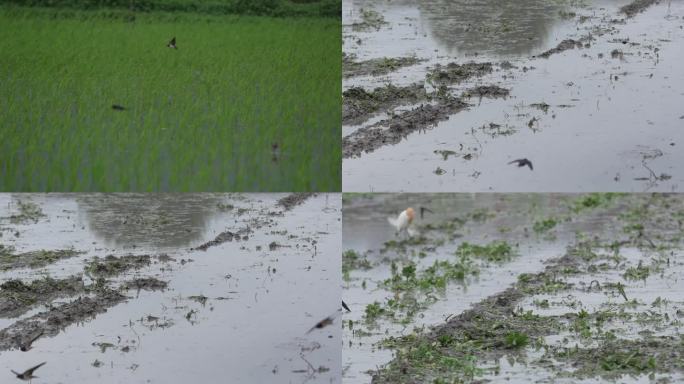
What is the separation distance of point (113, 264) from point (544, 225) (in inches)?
129

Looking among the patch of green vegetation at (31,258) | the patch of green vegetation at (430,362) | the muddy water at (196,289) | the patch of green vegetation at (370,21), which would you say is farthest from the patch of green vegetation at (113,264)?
the patch of green vegetation at (370,21)

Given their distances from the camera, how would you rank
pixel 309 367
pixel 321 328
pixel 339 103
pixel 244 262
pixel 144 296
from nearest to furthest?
1. pixel 309 367
2. pixel 321 328
3. pixel 144 296
4. pixel 244 262
5. pixel 339 103

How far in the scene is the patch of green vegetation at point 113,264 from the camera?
7637 millimetres

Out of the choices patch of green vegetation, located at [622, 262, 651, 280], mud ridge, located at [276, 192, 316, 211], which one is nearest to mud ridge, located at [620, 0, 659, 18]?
patch of green vegetation, located at [622, 262, 651, 280]

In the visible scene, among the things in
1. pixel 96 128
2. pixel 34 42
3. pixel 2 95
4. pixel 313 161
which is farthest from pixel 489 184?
pixel 34 42

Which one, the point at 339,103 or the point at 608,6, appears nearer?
the point at 339,103

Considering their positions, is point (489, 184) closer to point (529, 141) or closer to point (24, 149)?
point (529, 141)

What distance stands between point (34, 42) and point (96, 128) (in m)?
2.84

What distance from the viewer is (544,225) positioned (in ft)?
30.4

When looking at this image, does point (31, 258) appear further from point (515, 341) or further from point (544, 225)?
point (544, 225)

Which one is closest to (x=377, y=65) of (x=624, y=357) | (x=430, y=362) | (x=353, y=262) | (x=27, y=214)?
(x=353, y=262)

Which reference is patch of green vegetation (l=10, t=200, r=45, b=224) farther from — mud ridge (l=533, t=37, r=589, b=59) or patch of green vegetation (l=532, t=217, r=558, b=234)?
mud ridge (l=533, t=37, r=589, b=59)

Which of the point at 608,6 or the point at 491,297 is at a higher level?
the point at 608,6

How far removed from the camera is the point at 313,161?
27.2 feet
